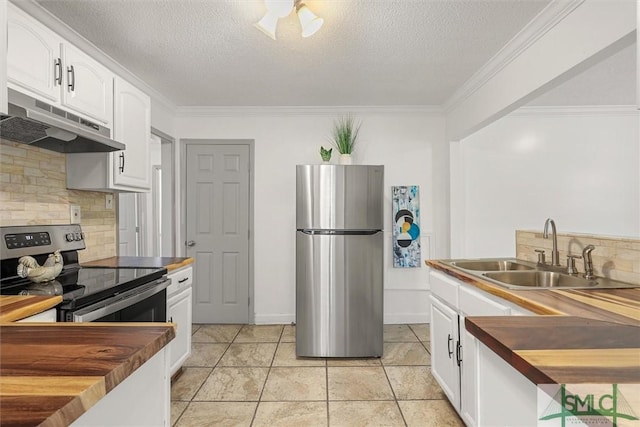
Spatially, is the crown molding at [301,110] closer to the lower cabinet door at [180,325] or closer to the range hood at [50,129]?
the range hood at [50,129]

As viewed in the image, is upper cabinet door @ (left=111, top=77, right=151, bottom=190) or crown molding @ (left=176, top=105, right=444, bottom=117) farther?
crown molding @ (left=176, top=105, right=444, bottom=117)

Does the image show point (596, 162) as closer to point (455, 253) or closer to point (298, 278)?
point (455, 253)

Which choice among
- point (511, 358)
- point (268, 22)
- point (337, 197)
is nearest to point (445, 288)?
point (337, 197)

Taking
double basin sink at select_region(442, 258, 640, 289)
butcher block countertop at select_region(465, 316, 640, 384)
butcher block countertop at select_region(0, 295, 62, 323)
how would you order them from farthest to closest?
1. double basin sink at select_region(442, 258, 640, 289)
2. butcher block countertop at select_region(0, 295, 62, 323)
3. butcher block countertop at select_region(465, 316, 640, 384)

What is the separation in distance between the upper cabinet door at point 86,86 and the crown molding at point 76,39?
0.29 metres

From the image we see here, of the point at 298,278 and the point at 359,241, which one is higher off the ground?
the point at 359,241

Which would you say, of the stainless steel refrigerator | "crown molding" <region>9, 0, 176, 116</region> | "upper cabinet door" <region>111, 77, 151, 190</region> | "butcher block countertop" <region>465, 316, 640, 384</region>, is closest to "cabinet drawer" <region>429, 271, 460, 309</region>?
the stainless steel refrigerator

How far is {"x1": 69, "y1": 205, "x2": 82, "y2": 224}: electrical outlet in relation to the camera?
2.42 m

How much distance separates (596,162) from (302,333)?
3.71m

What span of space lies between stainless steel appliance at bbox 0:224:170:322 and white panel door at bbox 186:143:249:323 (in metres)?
1.62

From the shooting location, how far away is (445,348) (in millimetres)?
2205

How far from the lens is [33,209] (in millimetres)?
2121

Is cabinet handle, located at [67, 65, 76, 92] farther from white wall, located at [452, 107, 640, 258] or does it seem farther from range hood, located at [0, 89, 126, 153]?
white wall, located at [452, 107, 640, 258]

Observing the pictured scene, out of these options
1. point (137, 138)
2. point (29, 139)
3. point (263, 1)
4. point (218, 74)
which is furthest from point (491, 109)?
point (29, 139)
